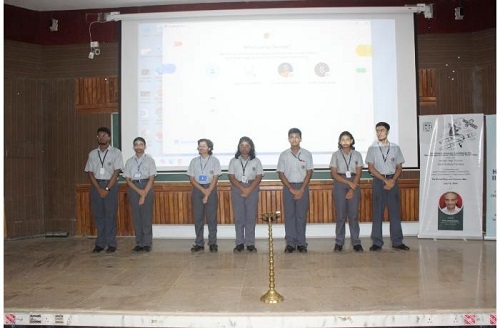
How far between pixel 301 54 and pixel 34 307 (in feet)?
12.9

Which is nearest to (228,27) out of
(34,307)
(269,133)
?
(269,133)

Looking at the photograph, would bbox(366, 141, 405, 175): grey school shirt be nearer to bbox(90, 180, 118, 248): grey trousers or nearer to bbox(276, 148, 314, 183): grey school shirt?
bbox(276, 148, 314, 183): grey school shirt

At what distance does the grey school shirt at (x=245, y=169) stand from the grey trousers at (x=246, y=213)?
0.34ft

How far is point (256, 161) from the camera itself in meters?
4.80

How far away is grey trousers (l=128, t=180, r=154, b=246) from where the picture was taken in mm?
4828

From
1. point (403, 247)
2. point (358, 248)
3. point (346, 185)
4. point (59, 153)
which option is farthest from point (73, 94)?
point (403, 247)

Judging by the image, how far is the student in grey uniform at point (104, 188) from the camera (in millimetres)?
4785

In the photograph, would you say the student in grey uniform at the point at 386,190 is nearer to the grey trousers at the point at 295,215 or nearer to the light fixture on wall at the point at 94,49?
the grey trousers at the point at 295,215

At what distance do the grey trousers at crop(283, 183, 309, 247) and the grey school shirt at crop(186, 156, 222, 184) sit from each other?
30.4 inches

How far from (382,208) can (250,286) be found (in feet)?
6.48

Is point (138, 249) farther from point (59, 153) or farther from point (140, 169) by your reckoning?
point (59, 153)

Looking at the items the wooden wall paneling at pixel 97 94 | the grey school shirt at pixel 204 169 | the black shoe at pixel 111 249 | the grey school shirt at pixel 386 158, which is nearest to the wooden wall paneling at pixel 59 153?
the wooden wall paneling at pixel 97 94

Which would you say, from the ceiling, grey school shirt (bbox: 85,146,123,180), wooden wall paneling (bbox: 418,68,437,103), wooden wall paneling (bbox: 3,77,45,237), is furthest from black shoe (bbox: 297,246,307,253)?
wooden wall paneling (bbox: 3,77,45,237)

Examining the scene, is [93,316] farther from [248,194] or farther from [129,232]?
[129,232]
